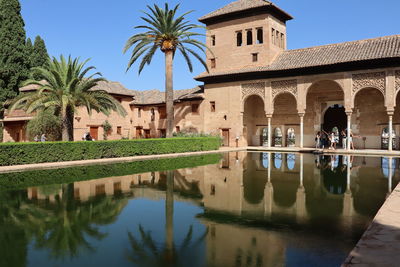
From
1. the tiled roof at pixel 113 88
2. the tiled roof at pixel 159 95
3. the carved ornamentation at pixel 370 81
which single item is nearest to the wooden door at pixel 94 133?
the tiled roof at pixel 113 88

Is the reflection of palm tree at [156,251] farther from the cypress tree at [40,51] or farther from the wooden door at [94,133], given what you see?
the cypress tree at [40,51]

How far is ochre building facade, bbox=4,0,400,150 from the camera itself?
2498cm

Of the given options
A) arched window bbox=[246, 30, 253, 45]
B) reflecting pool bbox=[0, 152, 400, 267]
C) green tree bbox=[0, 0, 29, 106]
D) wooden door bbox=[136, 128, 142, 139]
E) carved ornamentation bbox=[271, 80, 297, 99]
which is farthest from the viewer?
wooden door bbox=[136, 128, 142, 139]

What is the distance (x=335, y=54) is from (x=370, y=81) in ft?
11.7

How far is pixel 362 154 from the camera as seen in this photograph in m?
23.0

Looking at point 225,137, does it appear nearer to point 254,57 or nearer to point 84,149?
point 254,57

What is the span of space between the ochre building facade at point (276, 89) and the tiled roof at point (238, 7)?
90 mm

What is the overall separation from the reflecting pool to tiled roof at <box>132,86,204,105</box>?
22472mm

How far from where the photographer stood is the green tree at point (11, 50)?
30.0 meters

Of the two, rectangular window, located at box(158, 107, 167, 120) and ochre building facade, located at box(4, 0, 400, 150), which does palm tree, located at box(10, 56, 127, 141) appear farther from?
rectangular window, located at box(158, 107, 167, 120)

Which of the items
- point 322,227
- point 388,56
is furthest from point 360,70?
point 322,227

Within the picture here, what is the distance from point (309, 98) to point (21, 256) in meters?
28.5

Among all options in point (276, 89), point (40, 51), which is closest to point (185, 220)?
point (276, 89)

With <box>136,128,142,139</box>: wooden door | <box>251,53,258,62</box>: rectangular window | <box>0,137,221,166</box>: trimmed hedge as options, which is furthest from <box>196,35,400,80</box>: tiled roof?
<box>136,128,142,139</box>: wooden door
